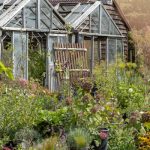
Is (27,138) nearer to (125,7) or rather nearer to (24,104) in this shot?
(24,104)

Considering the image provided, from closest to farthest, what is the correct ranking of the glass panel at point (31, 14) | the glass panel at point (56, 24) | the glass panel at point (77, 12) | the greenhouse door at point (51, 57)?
the glass panel at point (31, 14) < the greenhouse door at point (51, 57) < the glass panel at point (56, 24) < the glass panel at point (77, 12)

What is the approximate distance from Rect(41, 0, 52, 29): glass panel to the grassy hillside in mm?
13121

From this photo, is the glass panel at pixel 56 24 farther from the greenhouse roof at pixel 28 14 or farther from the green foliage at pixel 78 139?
the green foliage at pixel 78 139

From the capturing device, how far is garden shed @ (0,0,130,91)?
15.8m

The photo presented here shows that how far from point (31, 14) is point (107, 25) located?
4327 mm

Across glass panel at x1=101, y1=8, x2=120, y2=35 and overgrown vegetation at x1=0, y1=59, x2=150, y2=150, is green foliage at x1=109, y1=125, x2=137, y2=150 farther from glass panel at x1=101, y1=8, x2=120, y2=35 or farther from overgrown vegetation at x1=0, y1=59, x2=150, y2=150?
glass panel at x1=101, y1=8, x2=120, y2=35

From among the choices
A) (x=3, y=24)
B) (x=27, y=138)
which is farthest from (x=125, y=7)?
(x=27, y=138)

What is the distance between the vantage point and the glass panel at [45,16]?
676 inches

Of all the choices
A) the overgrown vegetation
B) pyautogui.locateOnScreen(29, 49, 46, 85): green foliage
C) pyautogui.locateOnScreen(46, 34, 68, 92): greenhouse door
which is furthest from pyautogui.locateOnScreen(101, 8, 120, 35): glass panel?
the overgrown vegetation

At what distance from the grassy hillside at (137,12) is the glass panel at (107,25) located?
9.43 metres

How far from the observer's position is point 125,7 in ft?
111

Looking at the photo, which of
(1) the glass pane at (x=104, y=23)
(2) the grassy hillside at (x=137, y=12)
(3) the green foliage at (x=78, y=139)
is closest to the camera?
(3) the green foliage at (x=78, y=139)

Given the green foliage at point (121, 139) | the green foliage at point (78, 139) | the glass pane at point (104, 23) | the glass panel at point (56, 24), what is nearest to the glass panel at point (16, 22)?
the glass panel at point (56, 24)

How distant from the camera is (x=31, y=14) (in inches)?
662
